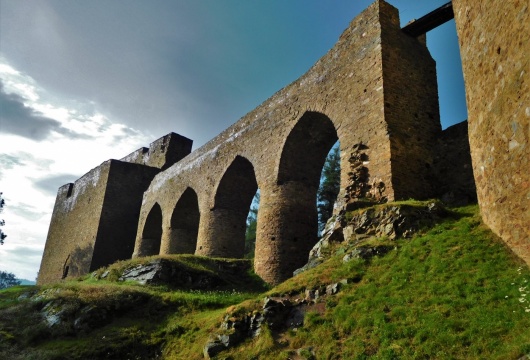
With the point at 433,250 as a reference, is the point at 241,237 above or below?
above

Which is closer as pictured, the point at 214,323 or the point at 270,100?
the point at 214,323

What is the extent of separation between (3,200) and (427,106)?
31496mm

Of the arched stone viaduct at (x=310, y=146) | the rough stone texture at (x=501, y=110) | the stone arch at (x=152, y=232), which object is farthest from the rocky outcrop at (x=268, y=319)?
the stone arch at (x=152, y=232)

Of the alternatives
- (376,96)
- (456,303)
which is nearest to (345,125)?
(376,96)

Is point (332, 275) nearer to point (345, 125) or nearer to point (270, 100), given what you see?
point (345, 125)

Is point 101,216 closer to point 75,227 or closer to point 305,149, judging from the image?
point 75,227

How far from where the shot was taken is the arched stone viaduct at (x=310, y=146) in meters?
12.0

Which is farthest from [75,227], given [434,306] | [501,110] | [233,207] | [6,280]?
[6,280]

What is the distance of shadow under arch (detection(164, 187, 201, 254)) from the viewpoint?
23969mm

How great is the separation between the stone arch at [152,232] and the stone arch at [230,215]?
24.9 ft

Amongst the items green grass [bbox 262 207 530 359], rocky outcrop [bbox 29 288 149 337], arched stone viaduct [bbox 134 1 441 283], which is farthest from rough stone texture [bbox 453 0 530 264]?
rocky outcrop [bbox 29 288 149 337]

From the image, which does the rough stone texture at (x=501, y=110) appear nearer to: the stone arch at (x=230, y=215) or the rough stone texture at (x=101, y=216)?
the stone arch at (x=230, y=215)

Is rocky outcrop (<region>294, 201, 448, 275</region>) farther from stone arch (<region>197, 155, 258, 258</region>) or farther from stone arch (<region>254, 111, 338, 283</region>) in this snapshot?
stone arch (<region>197, 155, 258, 258</region>)

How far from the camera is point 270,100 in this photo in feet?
60.7
